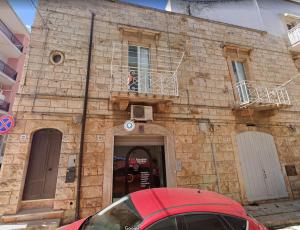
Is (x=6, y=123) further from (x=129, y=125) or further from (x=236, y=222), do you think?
(x=236, y=222)

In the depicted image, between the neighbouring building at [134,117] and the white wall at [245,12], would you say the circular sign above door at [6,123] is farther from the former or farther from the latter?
the white wall at [245,12]

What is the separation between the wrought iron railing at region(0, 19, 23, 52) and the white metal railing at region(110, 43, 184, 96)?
12.9 meters

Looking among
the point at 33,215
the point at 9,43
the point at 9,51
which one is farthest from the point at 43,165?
the point at 9,51

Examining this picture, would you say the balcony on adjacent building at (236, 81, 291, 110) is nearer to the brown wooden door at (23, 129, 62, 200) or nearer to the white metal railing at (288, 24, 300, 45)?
the white metal railing at (288, 24, 300, 45)

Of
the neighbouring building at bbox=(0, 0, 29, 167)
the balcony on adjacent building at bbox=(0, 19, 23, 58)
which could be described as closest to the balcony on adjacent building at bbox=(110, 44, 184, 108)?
the neighbouring building at bbox=(0, 0, 29, 167)

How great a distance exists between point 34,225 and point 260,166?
786 cm

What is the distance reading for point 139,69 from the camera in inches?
255

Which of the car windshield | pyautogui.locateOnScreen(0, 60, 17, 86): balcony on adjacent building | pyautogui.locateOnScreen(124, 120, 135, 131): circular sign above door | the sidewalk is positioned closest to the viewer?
the car windshield

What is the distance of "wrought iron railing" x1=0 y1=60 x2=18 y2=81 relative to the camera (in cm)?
1327

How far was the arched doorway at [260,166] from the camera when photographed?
6289 millimetres

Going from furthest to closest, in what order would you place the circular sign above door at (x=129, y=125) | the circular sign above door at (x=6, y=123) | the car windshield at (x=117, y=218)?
1. the circular sign above door at (x=129, y=125)
2. the circular sign above door at (x=6, y=123)
3. the car windshield at (x=117, y=218)

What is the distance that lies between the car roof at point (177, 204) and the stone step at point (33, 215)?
314 centimetres

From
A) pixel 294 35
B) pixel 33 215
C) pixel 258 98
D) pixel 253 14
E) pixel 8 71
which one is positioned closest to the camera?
pixel 33 215

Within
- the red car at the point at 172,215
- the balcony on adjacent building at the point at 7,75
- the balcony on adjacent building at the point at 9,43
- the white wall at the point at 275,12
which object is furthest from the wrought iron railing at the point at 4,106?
the white wall at the point at 275,12
